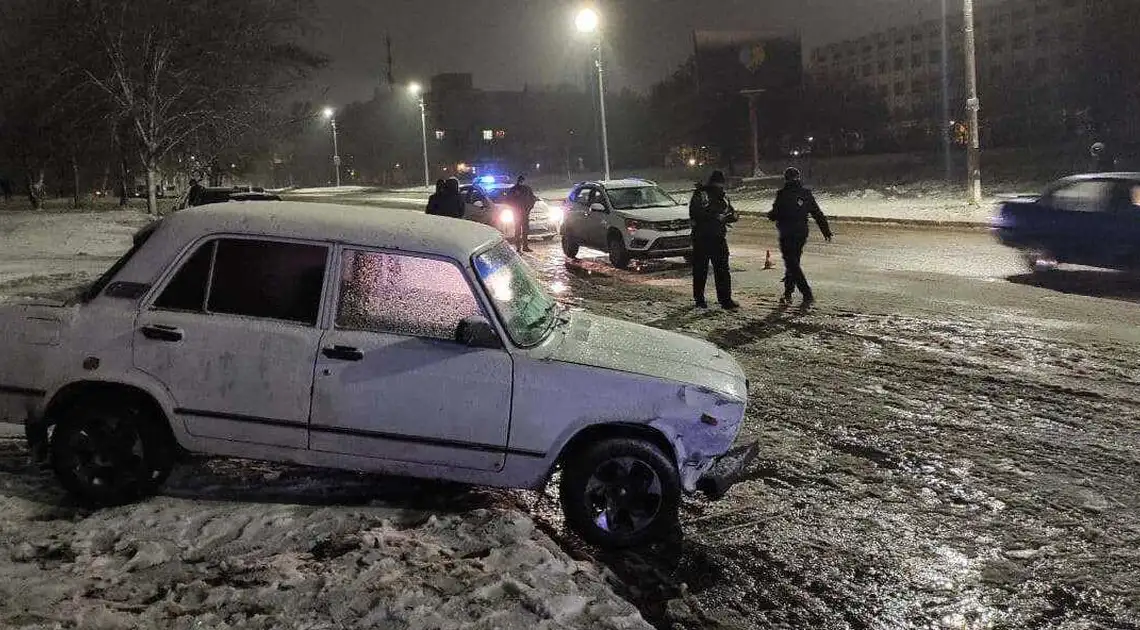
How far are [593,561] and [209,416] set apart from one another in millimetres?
2109

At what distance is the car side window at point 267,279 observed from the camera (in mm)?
4605

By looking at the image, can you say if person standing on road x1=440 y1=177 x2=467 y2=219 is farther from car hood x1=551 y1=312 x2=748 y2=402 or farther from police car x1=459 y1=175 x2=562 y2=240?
police car x1=459 y1=175 x2=562 y2=240

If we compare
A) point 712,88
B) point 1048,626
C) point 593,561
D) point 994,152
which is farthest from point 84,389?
point 994,152

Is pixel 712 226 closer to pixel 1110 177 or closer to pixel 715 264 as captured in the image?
pixel 715 264

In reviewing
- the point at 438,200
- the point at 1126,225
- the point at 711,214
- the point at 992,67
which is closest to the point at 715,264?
the point at 711,214

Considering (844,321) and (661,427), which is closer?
(661,427)

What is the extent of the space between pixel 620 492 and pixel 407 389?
47.4 inches

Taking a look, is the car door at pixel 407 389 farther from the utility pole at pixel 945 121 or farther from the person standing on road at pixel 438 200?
the utility pole at pixel 945 121

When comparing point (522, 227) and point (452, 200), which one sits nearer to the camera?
point (452, 200)

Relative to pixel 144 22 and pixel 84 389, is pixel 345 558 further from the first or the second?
pixel 144 22

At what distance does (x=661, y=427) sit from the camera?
4.46 meters

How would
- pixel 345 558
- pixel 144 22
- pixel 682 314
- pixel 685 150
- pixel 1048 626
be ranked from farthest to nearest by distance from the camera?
pixel 685 150 < pixel 144 22 < pixel 682 314 < pixel 345 558 < pixel 1048 626

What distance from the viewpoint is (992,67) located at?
87625mm

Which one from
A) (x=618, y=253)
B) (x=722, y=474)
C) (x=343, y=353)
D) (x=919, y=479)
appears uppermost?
(x=618, y=253)
